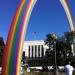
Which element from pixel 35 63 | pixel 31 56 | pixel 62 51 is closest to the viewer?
pixel 62 51

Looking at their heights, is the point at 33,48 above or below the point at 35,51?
above

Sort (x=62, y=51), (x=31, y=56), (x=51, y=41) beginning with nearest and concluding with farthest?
(x=51, y=41), (x=62, y=51), (x=31, y=56)

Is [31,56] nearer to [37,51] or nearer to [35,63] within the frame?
[37,51]

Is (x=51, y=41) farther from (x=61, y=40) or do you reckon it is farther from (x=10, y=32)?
(x=10, y=32)

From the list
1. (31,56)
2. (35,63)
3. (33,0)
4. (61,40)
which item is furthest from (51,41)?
(33,0)

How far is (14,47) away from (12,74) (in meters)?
0.97

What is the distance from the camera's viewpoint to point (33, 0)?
A: 1298cm

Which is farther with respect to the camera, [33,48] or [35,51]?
[35,51]

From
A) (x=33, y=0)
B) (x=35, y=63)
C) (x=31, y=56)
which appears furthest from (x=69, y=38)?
(x=33, y=0)

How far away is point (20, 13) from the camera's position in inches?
503

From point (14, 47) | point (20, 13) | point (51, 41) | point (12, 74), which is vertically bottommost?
point (12, 74)

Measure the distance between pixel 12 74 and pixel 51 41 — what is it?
83536 mm

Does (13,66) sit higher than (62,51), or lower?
lower

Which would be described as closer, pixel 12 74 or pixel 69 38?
pixel 12 74
